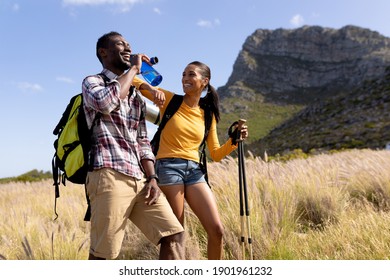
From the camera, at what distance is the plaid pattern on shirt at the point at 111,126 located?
7.31ft

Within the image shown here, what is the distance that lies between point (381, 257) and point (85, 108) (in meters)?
2.65

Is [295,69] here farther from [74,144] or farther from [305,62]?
[74,144]

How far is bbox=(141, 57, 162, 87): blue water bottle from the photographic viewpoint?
288 centimetres

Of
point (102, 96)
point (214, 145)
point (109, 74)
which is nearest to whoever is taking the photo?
point (102, 96)

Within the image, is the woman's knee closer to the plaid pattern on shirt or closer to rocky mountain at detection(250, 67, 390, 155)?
the plaid pattern on shirt

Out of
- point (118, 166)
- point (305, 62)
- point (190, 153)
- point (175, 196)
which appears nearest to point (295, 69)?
point (305, 62)

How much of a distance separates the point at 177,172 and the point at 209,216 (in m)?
0.49

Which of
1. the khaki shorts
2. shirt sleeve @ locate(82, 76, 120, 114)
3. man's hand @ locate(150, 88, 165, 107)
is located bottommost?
the khaki shorts

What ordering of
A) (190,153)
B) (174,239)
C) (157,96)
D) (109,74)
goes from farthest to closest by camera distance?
(190,153), (157,96), (109,74), (174,239)

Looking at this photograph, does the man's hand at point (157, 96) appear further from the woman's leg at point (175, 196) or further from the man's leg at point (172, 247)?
the man's leg at point (172, 247)

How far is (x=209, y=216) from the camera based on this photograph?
3002mm

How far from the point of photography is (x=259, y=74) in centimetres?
15575

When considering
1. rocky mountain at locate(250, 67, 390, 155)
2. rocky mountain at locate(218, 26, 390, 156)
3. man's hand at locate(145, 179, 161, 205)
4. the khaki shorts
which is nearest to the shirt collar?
the khaki shorts

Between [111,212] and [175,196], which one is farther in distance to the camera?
[175,196]
